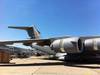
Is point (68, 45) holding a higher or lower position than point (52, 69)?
higher

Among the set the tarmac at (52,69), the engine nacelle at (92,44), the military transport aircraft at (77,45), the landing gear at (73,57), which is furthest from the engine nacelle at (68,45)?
the landing gear at (73,57)

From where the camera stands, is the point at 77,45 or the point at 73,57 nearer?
the point at 77,45

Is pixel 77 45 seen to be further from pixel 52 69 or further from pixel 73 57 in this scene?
pixel 73 57

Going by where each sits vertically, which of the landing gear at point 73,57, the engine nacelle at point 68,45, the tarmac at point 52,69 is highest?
the engine nacelle at point 68,45

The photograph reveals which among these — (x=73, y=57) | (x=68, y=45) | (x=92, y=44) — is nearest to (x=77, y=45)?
(x=68, y=45)

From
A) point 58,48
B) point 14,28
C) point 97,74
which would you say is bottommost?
point 97,74

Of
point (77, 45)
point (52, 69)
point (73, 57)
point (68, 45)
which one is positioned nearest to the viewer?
A: point (52, 69)

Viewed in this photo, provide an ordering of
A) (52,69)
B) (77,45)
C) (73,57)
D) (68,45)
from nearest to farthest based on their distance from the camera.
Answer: (52,69)
(77,45)
(68,45)
(73,57)

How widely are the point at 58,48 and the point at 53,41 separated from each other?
1.95m

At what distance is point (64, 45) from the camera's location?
16.3m

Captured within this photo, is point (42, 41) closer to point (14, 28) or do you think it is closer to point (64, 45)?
point (64, 45)

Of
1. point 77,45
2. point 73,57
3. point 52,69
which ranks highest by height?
point 77,45

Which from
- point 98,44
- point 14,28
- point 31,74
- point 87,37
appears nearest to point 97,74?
point 31,74

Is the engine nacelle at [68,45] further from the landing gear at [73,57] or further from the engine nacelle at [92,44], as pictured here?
the landing gear at [73,57]
